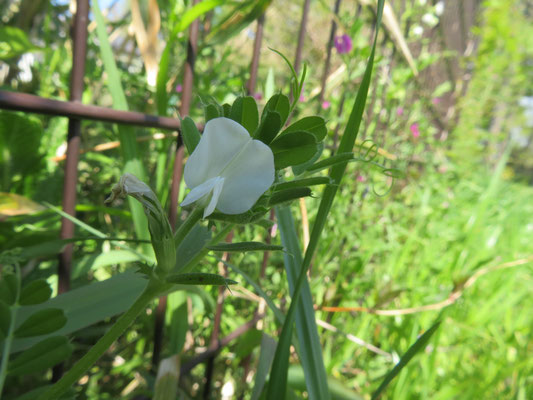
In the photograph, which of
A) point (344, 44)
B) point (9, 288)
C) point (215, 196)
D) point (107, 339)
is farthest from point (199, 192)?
point (344, 44)

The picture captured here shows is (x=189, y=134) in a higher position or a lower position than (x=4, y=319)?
higher

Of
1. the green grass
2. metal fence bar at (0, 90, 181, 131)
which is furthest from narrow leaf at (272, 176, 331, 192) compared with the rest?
the green grass

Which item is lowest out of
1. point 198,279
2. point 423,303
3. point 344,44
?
point 423,303

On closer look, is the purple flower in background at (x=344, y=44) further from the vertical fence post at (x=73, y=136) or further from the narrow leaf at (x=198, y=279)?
the narrow leaf at (x=198, y=279)

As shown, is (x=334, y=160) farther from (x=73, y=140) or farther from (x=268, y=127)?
(x=73, y=140)

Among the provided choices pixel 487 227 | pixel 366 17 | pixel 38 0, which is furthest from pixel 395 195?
pixel 38 0

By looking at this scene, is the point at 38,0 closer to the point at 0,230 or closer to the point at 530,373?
the point at 0,230

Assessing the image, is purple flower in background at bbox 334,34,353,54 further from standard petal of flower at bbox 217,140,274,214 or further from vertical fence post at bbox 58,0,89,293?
standard petal of flower at bbox 217,140,274,214
